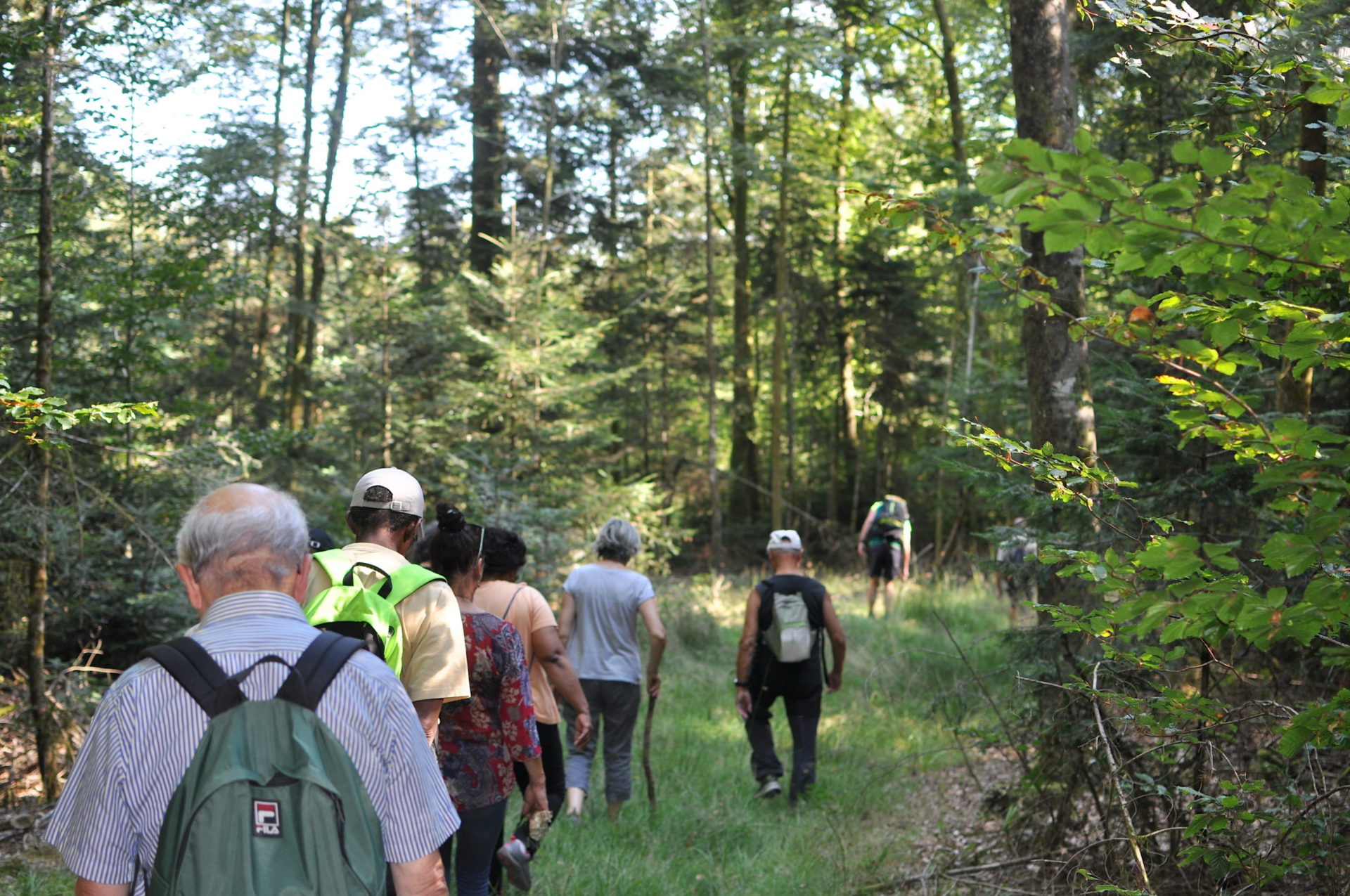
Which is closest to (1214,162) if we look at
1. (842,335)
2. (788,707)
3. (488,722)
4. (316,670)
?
(316,670)

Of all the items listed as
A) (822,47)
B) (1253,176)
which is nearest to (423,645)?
(1253,176)

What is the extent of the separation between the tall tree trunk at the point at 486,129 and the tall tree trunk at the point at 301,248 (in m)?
2.98

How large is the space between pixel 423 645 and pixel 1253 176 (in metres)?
2.71

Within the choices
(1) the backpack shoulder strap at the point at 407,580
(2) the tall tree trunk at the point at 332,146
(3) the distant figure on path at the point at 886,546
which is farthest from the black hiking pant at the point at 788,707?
(2) the tall tree trunk at the point at 332,146

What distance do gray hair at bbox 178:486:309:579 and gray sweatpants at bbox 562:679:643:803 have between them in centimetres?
478

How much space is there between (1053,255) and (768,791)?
4.04 m

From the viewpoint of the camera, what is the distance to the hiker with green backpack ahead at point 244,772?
2.02 meters

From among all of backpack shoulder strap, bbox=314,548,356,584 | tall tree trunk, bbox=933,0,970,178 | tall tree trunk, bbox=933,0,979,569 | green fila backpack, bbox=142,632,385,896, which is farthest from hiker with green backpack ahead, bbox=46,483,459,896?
tall tree trunk, bbox=933,0,970,178

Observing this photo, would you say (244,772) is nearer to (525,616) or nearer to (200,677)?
(200,677)

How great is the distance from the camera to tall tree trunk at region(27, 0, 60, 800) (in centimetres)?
605

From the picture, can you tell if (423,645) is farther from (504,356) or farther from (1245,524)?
(504,356)

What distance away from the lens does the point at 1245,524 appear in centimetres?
612

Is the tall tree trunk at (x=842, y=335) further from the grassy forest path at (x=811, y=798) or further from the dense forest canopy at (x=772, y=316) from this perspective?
the grassy forest path at (x=811, y=798)

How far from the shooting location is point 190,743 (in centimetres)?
207
